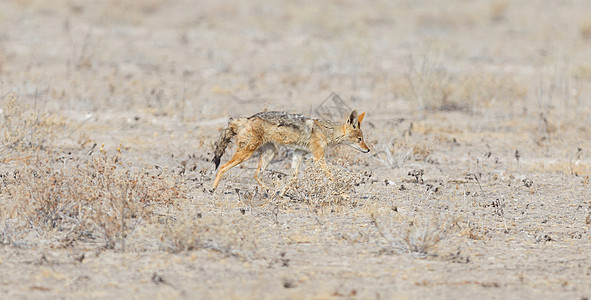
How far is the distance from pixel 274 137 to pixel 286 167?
2.28 metres

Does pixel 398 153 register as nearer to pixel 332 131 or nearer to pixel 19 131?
pixel 332 131

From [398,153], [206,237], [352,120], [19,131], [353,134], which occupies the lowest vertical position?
[206,237]

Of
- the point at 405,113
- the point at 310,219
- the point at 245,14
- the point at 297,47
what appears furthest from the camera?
the point at 245,14

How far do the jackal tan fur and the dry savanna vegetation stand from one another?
10.1 inches

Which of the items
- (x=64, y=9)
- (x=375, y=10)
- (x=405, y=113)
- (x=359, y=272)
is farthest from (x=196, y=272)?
(x=375, y=10)

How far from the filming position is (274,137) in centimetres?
908

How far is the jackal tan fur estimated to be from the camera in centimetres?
891

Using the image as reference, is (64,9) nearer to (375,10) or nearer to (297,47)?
(297,47)

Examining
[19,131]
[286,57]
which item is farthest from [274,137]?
[286,57]

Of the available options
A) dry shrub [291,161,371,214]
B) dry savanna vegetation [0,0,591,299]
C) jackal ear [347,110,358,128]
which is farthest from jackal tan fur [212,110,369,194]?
dry savanna vegetation [0,0,591,299]

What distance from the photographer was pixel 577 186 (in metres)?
10.5

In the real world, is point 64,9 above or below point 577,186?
above

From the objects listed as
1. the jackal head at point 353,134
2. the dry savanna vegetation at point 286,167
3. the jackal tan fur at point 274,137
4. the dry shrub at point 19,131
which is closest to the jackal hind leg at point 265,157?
the jackal tan fur at point 274,137

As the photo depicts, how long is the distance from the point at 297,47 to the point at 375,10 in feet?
29.3
